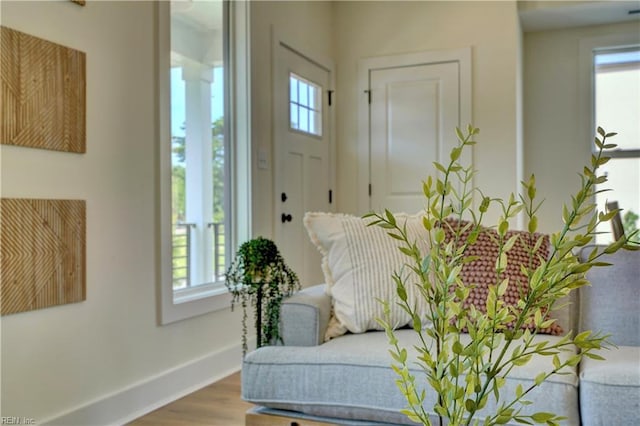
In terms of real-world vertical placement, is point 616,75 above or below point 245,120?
above

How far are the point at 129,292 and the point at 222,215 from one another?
0.98 m

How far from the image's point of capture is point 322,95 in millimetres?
4414

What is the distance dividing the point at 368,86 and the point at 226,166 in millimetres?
1715

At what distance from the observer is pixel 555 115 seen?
15.6 ft

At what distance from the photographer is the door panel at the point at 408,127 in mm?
4320

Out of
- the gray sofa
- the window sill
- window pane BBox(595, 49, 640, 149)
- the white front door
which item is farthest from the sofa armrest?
window pane BBox(595, 49, 640, 149)

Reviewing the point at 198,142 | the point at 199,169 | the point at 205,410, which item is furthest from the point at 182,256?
the point at 205,410

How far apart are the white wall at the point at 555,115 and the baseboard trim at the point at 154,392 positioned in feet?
10.1

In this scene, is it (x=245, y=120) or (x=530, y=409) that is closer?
(x=530, y=409)

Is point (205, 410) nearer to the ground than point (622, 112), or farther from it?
nearer to the ground

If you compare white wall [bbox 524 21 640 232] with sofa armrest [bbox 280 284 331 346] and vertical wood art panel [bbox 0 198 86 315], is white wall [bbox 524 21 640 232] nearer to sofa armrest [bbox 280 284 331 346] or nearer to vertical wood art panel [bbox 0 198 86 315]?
sofa armrest [bbox 280 284 331 346]

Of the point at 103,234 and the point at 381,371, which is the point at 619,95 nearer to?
the point at 381,371

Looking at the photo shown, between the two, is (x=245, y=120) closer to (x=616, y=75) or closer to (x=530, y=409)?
(x=530, y=409)

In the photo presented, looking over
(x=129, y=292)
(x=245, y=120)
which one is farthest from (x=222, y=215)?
(x=129, y=292)
